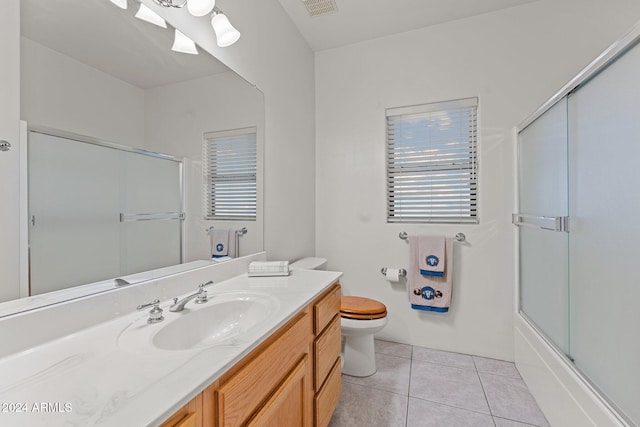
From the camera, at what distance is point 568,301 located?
1.43 m

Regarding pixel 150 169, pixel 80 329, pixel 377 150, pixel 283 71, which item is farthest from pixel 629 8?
pixel 80 329

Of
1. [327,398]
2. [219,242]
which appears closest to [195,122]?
[219,242]

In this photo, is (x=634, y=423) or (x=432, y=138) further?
(x=432, y=138)

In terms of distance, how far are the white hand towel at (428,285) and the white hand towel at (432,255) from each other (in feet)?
0.11

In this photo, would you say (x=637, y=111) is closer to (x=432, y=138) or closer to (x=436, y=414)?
(x=432, y=138)

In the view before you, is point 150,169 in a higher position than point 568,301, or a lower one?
higher

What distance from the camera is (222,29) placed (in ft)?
4.60

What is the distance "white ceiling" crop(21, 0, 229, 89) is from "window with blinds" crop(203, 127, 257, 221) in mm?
327

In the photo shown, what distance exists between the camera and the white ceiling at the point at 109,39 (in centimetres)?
83

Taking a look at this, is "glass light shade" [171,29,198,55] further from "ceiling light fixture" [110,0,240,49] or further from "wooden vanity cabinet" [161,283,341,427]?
"wooden vanity cabinet" [161,283,341,427]

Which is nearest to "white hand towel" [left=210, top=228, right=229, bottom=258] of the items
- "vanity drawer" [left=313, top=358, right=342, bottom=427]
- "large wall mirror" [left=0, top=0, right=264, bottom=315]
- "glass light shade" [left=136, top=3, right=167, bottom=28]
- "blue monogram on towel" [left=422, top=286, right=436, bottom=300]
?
"large wall mirror" [left=0, top=0, right=264, bottom=315]

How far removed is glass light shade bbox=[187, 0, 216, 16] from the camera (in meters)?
1.22

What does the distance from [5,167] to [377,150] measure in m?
2.21

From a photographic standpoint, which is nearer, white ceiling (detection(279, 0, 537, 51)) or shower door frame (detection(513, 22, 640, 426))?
shower door frame (detection(513, 22, 640, 426))
